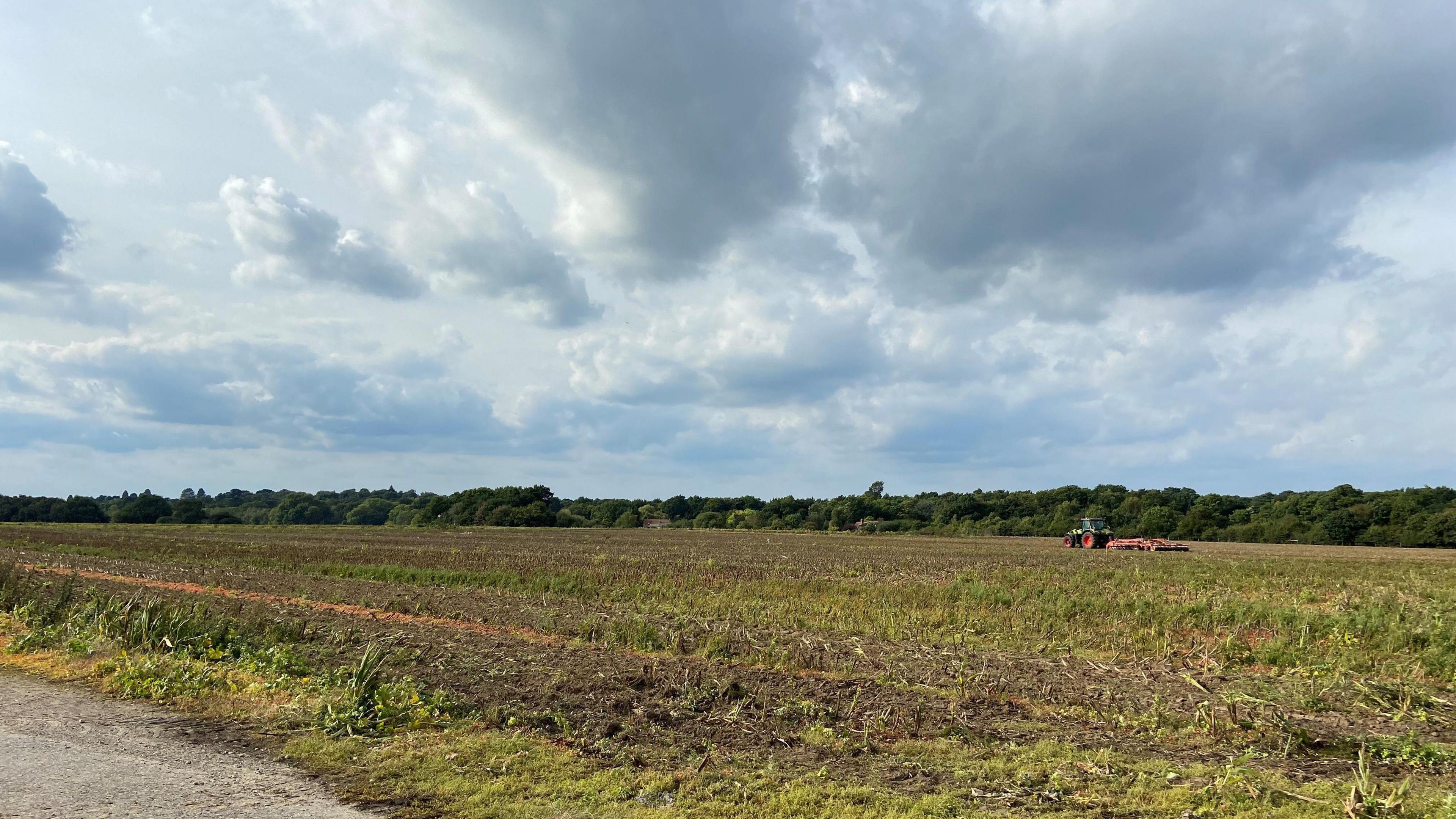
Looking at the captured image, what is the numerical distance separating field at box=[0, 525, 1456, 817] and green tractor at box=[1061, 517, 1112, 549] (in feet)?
87.9

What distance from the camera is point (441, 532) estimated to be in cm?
7144

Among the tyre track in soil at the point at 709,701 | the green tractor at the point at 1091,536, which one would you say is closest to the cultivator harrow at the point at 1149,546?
the green tractor at the point at 1091,536

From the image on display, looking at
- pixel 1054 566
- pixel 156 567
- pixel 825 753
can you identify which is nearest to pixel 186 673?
pixel 825 753

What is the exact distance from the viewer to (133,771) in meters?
7.14

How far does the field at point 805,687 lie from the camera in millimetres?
7031

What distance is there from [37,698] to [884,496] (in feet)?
454

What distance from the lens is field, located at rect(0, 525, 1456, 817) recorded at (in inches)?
277

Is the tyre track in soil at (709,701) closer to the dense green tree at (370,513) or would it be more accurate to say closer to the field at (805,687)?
the field at (805,687)

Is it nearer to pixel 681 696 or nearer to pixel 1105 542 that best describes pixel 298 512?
pixel 1105 542

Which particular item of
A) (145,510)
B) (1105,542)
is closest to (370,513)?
(145,510)

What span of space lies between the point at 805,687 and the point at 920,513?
11345 centimetres

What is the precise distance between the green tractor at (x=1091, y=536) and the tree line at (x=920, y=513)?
3419 cm

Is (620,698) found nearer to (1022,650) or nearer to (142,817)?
(142,817)

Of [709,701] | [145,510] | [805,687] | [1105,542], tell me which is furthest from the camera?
[145,510]
